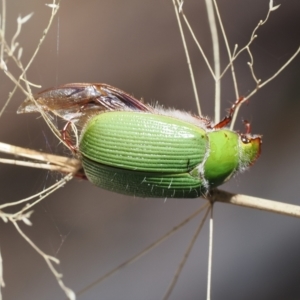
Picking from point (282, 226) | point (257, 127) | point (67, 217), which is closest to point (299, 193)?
point (282, 226)

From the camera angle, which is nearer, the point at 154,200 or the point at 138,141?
the point at 138,141

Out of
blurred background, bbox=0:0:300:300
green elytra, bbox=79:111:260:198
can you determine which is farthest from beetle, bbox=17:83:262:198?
blurred background, bbox=0:0:300:300

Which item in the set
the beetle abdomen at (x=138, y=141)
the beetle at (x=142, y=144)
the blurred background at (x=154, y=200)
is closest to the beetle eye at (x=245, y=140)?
the beetle at (x=142, y=144)

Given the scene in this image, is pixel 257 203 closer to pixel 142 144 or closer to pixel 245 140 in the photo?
pixel 245 140

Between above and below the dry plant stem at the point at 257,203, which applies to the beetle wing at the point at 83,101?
above

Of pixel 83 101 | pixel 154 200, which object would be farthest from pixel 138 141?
pixel 154 200

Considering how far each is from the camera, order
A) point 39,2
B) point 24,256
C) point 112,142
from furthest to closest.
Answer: point 24,256, point 39,2, point 112,142

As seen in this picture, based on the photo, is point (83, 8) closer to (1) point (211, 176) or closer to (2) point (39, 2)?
(2) point (39, 2)

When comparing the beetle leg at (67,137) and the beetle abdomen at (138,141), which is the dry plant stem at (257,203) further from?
the beetle leg at (67,137)
